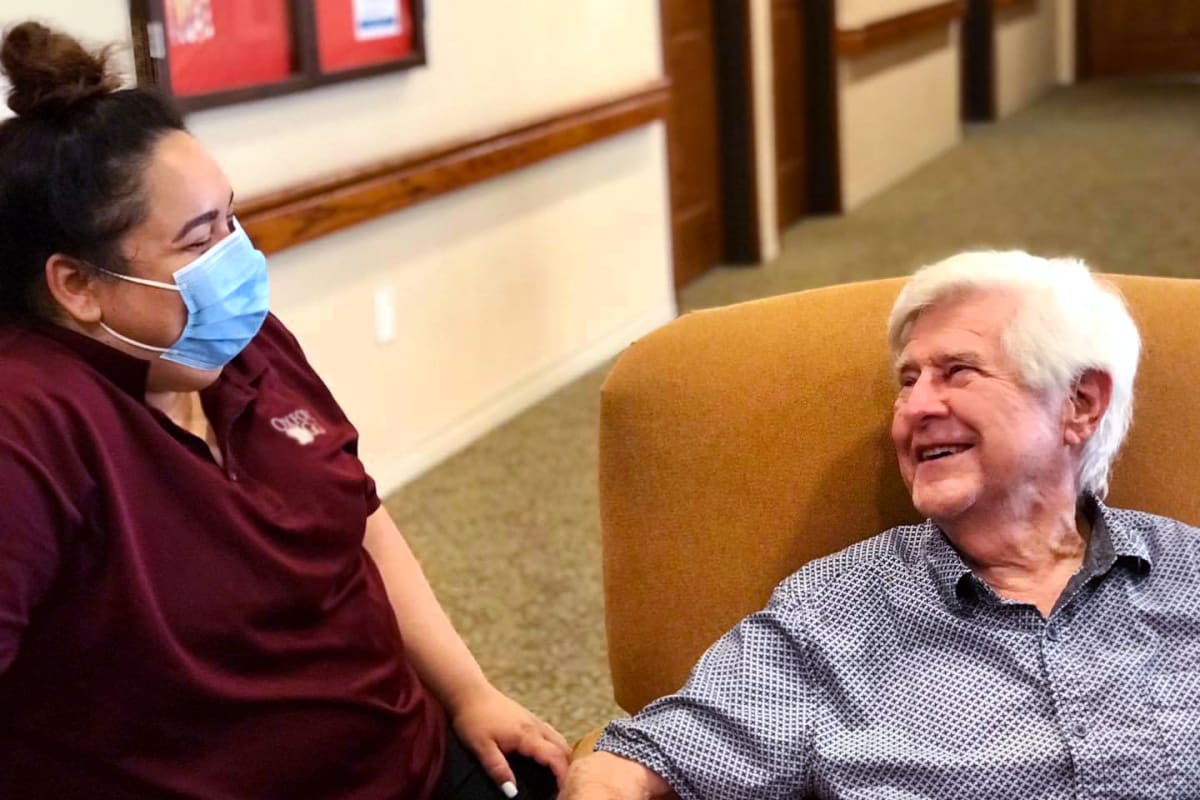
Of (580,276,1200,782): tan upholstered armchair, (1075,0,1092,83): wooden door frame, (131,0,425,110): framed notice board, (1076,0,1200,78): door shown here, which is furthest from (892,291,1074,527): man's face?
(1075,0,1092,83): wooden door frame

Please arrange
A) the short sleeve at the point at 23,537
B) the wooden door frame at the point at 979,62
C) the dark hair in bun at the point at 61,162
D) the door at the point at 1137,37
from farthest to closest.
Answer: the door at the point at 1137,37
the wooden door frame at the point at 979,62
the dark hair in bun at the point at 61,162
the short sleeve at the point at 23,537

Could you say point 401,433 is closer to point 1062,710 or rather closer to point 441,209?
point 441,209

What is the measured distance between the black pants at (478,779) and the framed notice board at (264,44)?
1528 millimetres

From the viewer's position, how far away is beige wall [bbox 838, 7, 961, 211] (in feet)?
21.9

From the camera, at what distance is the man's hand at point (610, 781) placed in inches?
53.2

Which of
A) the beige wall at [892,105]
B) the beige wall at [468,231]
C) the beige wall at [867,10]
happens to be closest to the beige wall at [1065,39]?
the beige wall at [892,105]

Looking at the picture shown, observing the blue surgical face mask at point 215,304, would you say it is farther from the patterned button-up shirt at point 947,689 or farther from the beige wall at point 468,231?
the beige wall at point 468,231

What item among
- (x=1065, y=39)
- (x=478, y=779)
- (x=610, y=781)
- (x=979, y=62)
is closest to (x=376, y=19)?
(x=478, y=779)

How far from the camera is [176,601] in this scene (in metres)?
1.21

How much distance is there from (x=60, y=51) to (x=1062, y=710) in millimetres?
1051

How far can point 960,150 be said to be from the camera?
8.02m

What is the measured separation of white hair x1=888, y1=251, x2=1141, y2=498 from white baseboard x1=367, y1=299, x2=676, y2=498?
5.79 feet

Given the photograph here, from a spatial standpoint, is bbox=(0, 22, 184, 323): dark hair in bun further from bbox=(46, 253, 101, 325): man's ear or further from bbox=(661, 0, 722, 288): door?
bbox=(661, 0, 722, 288): door

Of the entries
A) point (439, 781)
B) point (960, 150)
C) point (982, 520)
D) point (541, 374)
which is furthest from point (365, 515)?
point (960, 150)
